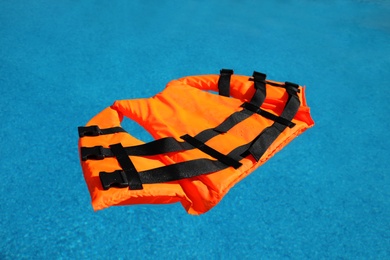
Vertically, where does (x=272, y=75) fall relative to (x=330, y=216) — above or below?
above

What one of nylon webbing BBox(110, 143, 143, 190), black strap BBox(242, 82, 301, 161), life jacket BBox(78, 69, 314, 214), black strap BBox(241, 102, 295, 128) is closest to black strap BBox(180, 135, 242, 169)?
life jacket BBox(78, 69, 314, 214)

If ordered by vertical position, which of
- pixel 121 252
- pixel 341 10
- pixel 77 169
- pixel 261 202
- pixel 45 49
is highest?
pixel 341 10

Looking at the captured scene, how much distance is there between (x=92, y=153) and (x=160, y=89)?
57.8 inches

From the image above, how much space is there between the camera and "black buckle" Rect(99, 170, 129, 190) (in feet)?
4.98

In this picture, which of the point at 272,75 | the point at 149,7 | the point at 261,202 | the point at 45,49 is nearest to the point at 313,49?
the point at 272,75

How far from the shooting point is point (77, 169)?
2.28 metres

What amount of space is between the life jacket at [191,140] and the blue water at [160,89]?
423mm

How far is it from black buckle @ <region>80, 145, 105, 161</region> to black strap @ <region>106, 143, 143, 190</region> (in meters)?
0.07

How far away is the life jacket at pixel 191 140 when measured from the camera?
1609mm

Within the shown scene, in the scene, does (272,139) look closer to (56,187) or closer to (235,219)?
(235,219)

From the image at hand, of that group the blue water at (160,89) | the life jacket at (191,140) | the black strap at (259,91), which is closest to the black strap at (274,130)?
the life jacket at (191,140)

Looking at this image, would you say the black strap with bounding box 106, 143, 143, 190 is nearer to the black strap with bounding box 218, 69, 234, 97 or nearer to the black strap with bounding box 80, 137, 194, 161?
the black strap with bounding box 80, 137, 194, 161

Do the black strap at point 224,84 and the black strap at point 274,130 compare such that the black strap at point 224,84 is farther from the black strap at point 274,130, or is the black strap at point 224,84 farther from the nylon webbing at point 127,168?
the nylon webbing at point 127,168

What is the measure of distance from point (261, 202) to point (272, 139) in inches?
18.3
